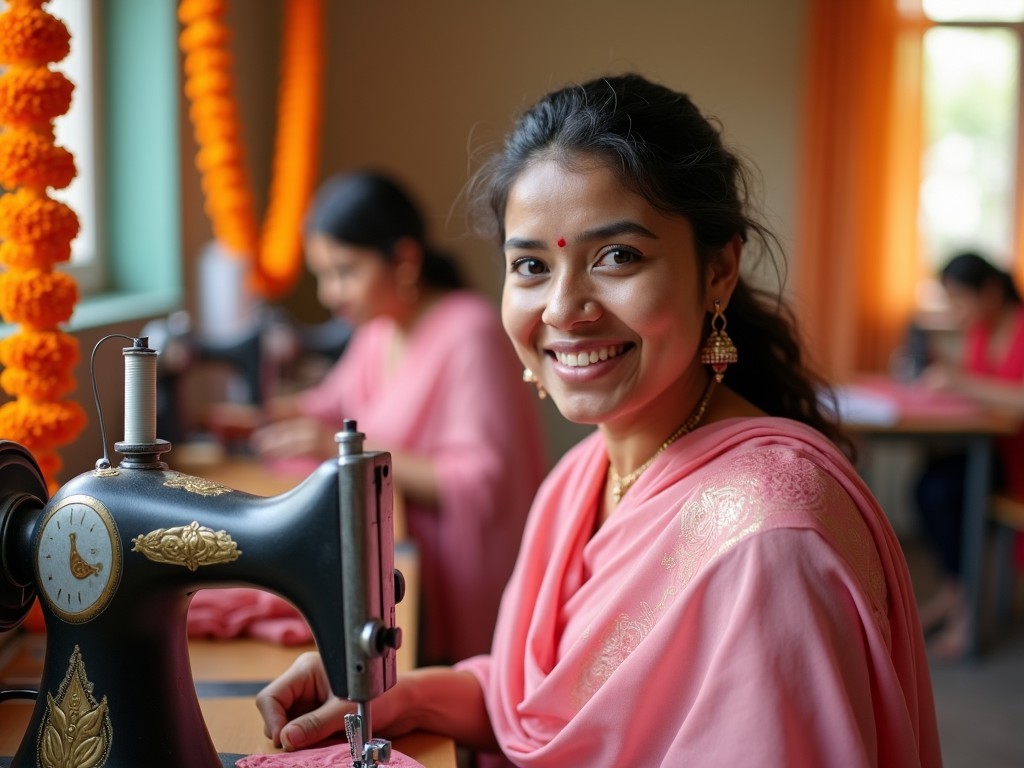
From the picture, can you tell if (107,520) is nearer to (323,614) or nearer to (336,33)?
(323,614)

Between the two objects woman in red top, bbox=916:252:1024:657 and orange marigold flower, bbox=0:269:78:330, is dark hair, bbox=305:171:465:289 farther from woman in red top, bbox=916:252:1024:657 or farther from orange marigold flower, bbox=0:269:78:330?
woman in red top, bbox=916:252:1024:657

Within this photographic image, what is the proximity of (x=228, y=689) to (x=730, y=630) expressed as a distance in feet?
2.05

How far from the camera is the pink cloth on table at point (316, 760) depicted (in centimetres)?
110

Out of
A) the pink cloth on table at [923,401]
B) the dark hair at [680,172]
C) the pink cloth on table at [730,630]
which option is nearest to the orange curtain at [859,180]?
the pink cloth on table at [923,401]

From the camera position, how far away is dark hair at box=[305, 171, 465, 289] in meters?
2.87

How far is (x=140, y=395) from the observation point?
1.03m

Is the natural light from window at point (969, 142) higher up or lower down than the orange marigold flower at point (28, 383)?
higher up

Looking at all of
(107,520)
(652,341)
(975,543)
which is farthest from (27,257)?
(975,543)

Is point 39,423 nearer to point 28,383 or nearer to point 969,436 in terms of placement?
point 28,383

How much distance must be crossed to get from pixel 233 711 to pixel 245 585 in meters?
→ 0.33

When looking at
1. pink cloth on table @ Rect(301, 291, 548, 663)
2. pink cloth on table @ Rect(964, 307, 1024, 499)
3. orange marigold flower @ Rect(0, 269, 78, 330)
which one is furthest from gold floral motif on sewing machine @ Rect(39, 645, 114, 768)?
pink cloth on table @ Rect(964, 307, 1024, 499)

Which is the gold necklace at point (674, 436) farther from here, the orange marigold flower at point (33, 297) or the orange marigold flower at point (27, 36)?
the orange marigold flower at point (27, 36)

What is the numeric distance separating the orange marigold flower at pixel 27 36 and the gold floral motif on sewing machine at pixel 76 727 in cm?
67

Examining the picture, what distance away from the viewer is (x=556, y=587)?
139 cm
